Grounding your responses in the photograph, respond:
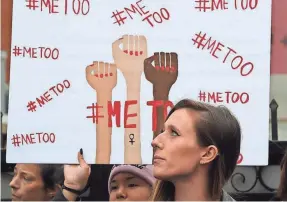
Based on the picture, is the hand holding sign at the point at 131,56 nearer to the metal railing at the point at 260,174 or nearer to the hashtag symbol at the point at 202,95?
the hashtag symbol at the point at 202,95

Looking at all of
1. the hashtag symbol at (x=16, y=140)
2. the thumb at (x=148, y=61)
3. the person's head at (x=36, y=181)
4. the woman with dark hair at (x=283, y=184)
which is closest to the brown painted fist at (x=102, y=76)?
the thumb at (x=148, y=61)

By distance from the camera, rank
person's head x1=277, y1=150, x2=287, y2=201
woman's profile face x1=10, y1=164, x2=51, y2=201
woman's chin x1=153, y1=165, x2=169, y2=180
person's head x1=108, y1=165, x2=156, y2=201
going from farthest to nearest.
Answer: woman's profile face x1=10, y1=164, x2=51, y2=201, person's head x1=108, y1=165, x2=156, y2=201, person's head x1=277, y1=150, x2=287, y2=201, woman's chin x1=153, y1=165, x2=169, y2=180

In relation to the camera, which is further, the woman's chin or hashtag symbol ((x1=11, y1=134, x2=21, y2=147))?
hashtag symbol ((x1=11, y1=134, x2=21, y2=147))

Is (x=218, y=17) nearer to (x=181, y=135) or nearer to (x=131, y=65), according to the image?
(x=131, y=65)

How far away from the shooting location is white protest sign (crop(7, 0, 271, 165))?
1.95 m

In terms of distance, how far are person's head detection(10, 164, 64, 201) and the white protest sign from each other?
0.74 feet

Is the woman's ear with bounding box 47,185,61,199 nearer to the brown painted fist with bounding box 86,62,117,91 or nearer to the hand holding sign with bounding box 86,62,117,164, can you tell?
the hand holding sign with bounding box 86,62,117,164

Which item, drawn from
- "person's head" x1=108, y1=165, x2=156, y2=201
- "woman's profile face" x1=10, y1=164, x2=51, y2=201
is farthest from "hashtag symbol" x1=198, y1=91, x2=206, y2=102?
"woman's profile face" x1=10, y1=164, x2=51, y2=201

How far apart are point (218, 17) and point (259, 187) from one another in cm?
72

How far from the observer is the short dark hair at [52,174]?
220cm

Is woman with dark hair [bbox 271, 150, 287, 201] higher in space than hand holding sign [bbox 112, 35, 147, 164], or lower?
lower

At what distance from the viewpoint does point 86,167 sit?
201 centimetres

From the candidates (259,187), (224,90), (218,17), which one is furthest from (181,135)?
(259,187)

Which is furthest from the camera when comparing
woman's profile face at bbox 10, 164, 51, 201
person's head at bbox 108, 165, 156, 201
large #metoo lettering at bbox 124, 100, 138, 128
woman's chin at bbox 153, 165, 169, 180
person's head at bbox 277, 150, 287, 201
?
woman's profile face at bbox 10, 164, 51, 201
